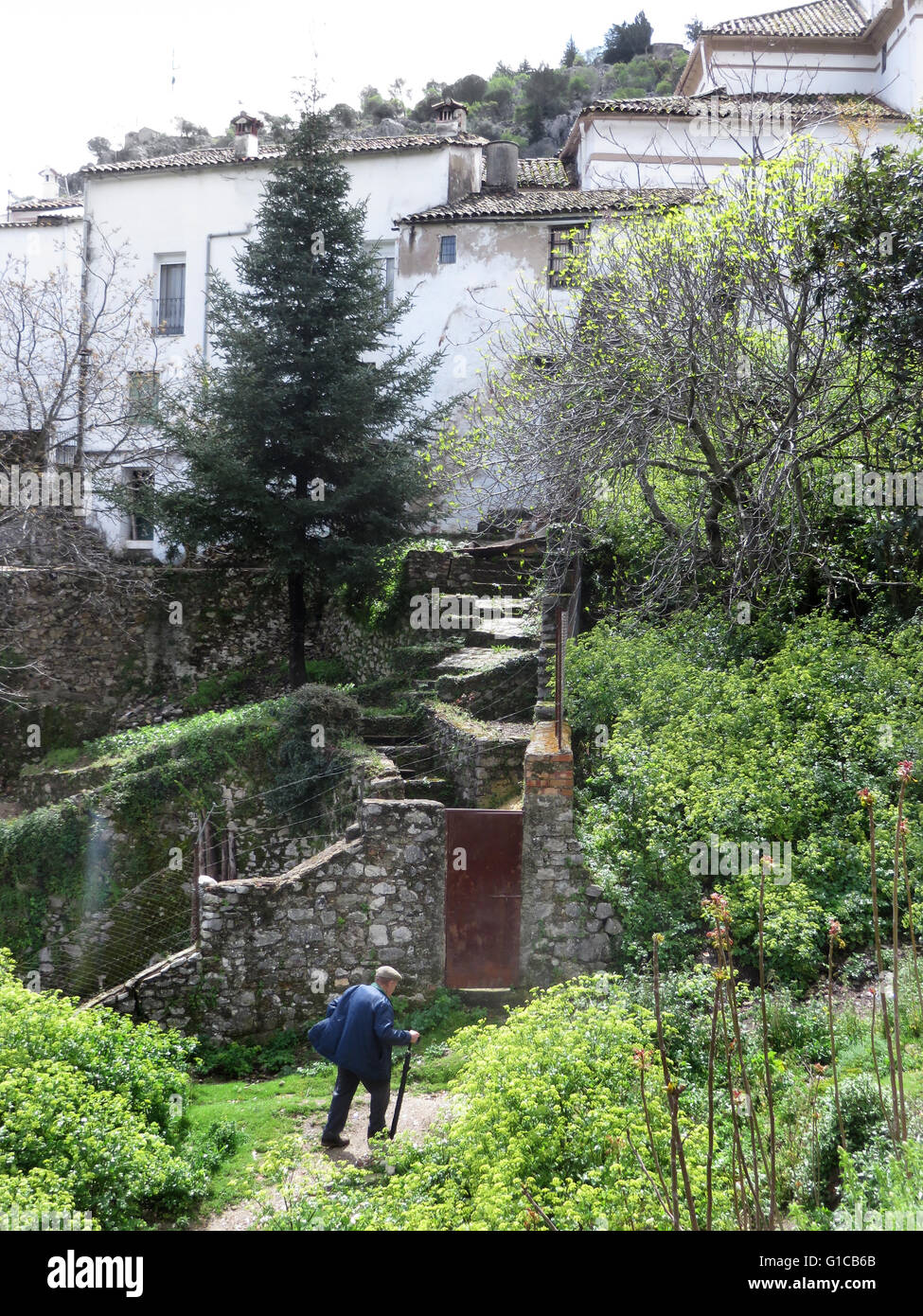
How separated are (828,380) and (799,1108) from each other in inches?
323

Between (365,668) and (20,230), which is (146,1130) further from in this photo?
(20,230)

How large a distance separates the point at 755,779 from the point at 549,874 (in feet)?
6.05

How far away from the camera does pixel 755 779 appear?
337 inches

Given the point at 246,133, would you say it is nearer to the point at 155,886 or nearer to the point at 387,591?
the point at 387,591

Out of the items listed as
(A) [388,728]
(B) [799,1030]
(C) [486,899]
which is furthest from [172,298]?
(B) [799,1030]

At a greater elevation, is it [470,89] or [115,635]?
[470,89]

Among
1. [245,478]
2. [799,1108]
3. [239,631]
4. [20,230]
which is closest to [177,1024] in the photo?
[799,1108]

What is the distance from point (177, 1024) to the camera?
9.06m

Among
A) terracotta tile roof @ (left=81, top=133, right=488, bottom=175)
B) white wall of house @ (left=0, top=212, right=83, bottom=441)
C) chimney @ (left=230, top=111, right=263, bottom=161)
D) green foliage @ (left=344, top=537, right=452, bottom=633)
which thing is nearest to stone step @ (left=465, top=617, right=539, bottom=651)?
green foliage @ (left=344, top=537, right=452, bottom=633)

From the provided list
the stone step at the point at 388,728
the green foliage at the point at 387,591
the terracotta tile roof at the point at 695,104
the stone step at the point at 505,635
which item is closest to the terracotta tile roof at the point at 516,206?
the terracotta tile roof at the point at 695,104

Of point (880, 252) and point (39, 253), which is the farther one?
point (39, 253)

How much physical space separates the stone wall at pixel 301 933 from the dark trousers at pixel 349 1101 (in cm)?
208

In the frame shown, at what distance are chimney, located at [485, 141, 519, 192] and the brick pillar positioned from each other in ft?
69.3

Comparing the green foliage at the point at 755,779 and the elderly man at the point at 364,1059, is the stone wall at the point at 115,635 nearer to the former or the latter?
the green foliage at the point at 755,779
